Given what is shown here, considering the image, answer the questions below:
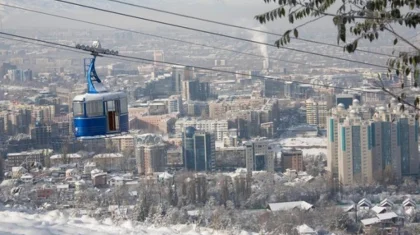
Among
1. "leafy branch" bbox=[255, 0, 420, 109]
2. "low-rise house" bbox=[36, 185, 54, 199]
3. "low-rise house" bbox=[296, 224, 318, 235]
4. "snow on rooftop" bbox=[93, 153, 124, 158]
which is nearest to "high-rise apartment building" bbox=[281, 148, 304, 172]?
"snow on rooftop" bbox=[93, 153, 124, 158]

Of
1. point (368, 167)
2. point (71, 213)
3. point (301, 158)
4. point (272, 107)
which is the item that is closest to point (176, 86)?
point (272, 107)

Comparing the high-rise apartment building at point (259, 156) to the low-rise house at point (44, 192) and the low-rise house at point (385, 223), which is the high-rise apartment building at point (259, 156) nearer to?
the low-rise house at point (44, 192)

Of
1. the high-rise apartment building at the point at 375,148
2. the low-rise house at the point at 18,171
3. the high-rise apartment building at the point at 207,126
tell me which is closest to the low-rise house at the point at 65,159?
the low-rise house at the point at 18,171

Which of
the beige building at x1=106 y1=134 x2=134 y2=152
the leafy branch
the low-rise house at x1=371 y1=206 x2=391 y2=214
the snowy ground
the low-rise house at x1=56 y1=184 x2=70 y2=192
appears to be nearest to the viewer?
the leafy branch

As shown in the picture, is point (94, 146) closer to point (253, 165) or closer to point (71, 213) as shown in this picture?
point (253, 165)

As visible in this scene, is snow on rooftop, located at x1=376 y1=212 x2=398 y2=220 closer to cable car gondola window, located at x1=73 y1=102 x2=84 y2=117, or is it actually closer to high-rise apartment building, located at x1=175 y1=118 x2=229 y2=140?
cable car gondola window, located at x1=73 y1=102 x2=84 y2=117

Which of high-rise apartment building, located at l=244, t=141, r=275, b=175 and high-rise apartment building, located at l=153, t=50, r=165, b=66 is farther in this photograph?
high-rise apartment building, located at l=153, t=50, r=165, b=66

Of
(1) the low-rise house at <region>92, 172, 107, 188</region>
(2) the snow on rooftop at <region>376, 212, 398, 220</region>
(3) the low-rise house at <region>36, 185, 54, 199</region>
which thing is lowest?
(2) the snow on rooftop at <region>376, 212, 398, 220</region>
